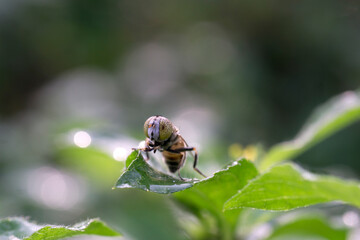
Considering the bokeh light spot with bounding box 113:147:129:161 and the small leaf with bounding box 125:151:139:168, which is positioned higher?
the bokeh light spot with bounding box 113:147:129:161

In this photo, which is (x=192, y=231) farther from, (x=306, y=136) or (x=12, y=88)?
(x=12, y=88)

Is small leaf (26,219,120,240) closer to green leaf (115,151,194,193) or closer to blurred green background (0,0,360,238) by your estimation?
green leaf (115,151,194,193)

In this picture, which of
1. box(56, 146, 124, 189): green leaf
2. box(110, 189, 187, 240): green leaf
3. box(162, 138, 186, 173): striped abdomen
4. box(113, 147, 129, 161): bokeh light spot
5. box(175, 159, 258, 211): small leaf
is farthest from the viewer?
box(56, 146, 124, 189): green leaf

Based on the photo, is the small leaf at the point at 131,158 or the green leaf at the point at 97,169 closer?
the small leaf at the point at 131,158

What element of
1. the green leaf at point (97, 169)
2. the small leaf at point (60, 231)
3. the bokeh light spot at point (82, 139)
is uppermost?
the green leaf at point (97, 169)

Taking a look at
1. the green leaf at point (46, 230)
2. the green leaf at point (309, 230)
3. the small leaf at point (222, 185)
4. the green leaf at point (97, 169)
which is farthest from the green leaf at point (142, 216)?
the green leaf at point (46, 230)

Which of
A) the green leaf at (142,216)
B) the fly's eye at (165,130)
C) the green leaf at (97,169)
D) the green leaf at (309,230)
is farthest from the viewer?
the green leaf at (97,169)

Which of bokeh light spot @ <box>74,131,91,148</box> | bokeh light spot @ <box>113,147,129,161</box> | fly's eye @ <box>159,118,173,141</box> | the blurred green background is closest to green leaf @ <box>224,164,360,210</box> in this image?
fly's eye @ <box>159,118,173,141</box>

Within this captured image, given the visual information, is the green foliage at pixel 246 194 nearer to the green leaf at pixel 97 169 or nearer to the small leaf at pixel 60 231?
the small leaf at pixel 60 231
